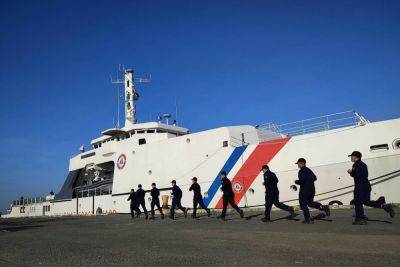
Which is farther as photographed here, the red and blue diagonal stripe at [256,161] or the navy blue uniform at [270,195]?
the red and blue diagonal stripe at [256,161]

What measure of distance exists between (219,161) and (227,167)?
0.61 meters

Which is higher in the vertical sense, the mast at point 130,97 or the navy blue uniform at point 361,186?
the mast at point 130,97

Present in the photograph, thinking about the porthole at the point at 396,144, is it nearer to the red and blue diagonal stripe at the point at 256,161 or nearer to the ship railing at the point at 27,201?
the red and blue diagonal stripe at the point at 256,161

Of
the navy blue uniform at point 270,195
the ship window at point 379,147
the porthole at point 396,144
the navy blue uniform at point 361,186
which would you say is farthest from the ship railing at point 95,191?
the navy blue uniform at point 361,186

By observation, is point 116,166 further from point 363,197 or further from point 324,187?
point 363,197

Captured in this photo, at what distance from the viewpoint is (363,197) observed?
7363 mm

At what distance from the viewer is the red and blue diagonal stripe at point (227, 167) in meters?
16.2

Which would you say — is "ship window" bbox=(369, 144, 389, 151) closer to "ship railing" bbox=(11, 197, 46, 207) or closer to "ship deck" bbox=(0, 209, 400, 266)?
"ship deck" bbox=(0, 209, 400, 266)

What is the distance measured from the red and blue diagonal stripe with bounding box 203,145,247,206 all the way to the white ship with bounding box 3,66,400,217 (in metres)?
0.04

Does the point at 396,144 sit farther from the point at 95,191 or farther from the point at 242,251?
the point at 95,191

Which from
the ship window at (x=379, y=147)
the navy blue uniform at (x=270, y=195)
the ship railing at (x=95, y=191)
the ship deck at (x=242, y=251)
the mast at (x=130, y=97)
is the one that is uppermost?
the mast at (x=130, y=97)

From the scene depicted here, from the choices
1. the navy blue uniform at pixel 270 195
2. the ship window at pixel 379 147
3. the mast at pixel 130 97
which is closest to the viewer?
the navy blue uniform at pixel 270 195

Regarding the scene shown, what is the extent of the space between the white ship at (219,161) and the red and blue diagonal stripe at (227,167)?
44mm

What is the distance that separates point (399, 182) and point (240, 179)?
591cm
